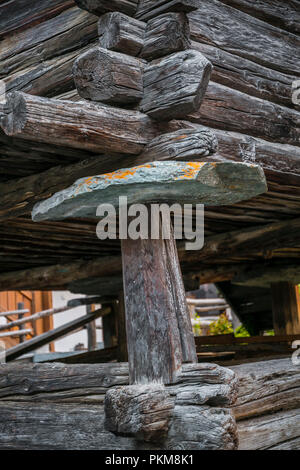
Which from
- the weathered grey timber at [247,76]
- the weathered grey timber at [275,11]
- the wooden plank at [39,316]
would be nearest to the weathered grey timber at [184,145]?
the weathered grey timber at [247,76]

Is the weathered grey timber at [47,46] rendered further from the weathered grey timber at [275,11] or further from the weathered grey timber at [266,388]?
the weathered grey timber at [266,388]

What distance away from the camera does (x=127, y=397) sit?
3008 mm

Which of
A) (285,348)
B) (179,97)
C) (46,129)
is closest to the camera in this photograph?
(46,129)

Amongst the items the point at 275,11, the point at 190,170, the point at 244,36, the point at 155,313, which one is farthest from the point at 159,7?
the point at 155,313

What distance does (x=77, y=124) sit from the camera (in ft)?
9.94

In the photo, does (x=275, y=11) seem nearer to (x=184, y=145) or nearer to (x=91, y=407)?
(x=184, y=145)

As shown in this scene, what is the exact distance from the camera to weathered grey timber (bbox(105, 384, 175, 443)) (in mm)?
2947

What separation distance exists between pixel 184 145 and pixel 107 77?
1.65ft

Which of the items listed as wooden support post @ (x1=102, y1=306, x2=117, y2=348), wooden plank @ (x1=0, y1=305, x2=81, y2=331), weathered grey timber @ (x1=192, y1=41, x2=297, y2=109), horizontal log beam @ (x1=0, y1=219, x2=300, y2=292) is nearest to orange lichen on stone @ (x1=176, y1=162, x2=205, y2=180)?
weathered grey timber @ (x1=192, y1=41, x2=297, y2=109)

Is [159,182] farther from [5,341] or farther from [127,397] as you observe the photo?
[5,341]

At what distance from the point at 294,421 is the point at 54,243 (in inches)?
101

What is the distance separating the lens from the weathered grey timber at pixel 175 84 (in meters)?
3.12

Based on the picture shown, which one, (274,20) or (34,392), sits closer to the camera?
(34,392)

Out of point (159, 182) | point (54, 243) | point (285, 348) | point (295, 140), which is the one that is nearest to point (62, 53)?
point (159, 182)
